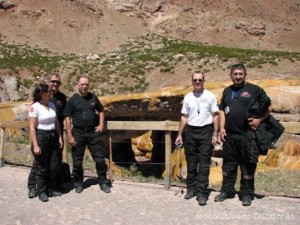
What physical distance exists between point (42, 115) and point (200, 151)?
2340mm

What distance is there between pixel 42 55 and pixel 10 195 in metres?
37.8

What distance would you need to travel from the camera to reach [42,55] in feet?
138

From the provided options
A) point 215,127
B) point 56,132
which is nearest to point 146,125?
point 215,127

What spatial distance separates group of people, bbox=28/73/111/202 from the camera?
5.83 meters

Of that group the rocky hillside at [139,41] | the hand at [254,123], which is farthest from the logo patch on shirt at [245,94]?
the rocky hillside at [139,41]

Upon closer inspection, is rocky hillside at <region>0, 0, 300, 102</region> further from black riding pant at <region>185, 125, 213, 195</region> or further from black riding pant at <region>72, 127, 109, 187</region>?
black riding pant at <region>185, 125, 213, 195</region>

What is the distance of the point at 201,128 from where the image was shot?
559 centimetres

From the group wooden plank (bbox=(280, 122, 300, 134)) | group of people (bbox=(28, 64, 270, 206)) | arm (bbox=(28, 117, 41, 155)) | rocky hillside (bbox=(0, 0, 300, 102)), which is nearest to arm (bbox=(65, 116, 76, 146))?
group of people (bbox=(28, 64, 270, 206))

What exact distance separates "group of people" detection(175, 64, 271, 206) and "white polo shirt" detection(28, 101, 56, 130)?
1.90m

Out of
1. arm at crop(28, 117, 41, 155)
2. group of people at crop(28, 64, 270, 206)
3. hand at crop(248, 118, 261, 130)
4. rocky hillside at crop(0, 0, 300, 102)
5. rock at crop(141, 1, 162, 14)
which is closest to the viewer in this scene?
hand at crop(248, 118, 261, 130)

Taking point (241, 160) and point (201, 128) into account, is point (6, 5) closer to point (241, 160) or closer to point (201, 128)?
point (201, 128)

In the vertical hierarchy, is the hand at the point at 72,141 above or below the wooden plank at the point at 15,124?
above

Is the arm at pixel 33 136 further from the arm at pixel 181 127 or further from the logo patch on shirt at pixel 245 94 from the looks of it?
the logo patch on shirt at pixel 245 94

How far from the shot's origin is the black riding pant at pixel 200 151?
5.58 meters
